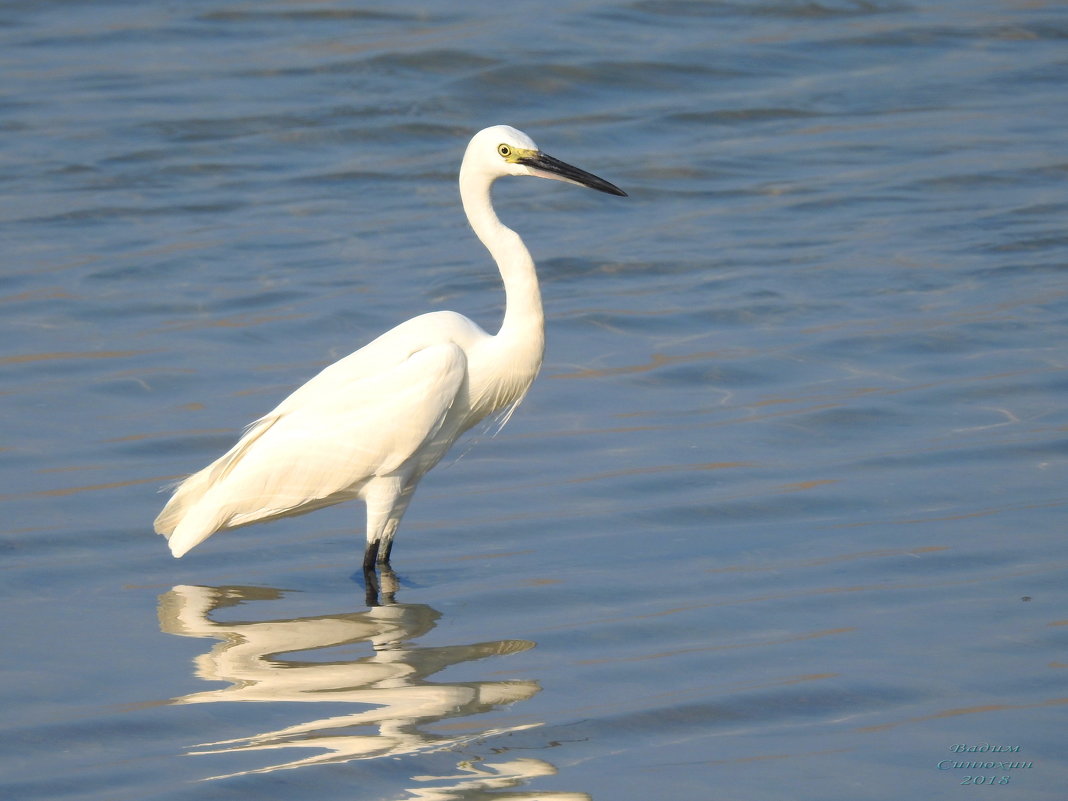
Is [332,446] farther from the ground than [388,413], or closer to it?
closer to it

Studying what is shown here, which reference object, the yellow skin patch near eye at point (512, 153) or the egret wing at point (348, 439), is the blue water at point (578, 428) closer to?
the egret wing at point (348, 439)

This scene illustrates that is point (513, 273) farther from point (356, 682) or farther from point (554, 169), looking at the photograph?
point (356, 682)

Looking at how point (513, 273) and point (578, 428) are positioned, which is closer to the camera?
Result: point (513, 273)

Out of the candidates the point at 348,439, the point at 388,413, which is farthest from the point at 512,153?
the point at 348,439

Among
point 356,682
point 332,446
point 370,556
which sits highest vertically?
point 332,446

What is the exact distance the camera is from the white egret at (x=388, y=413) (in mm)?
5645

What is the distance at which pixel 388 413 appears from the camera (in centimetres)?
562

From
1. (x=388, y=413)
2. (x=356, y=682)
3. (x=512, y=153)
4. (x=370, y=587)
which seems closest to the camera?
(x=356, y=682)

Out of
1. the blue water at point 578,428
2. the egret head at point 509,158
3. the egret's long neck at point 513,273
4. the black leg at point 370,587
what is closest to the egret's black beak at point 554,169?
the egret head at point 509,158

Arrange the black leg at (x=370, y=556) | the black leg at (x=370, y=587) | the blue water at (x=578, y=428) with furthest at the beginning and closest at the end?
the black leg at (x=370, y=556) → the black leg at (x=370, y=587) → the blue water at (x=578, y=428)

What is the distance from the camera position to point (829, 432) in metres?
6.84

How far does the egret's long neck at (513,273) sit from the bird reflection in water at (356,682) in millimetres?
1070

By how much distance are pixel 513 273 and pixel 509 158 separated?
44cm

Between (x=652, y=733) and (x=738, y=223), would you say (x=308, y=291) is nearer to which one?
(x=738, y=223)
